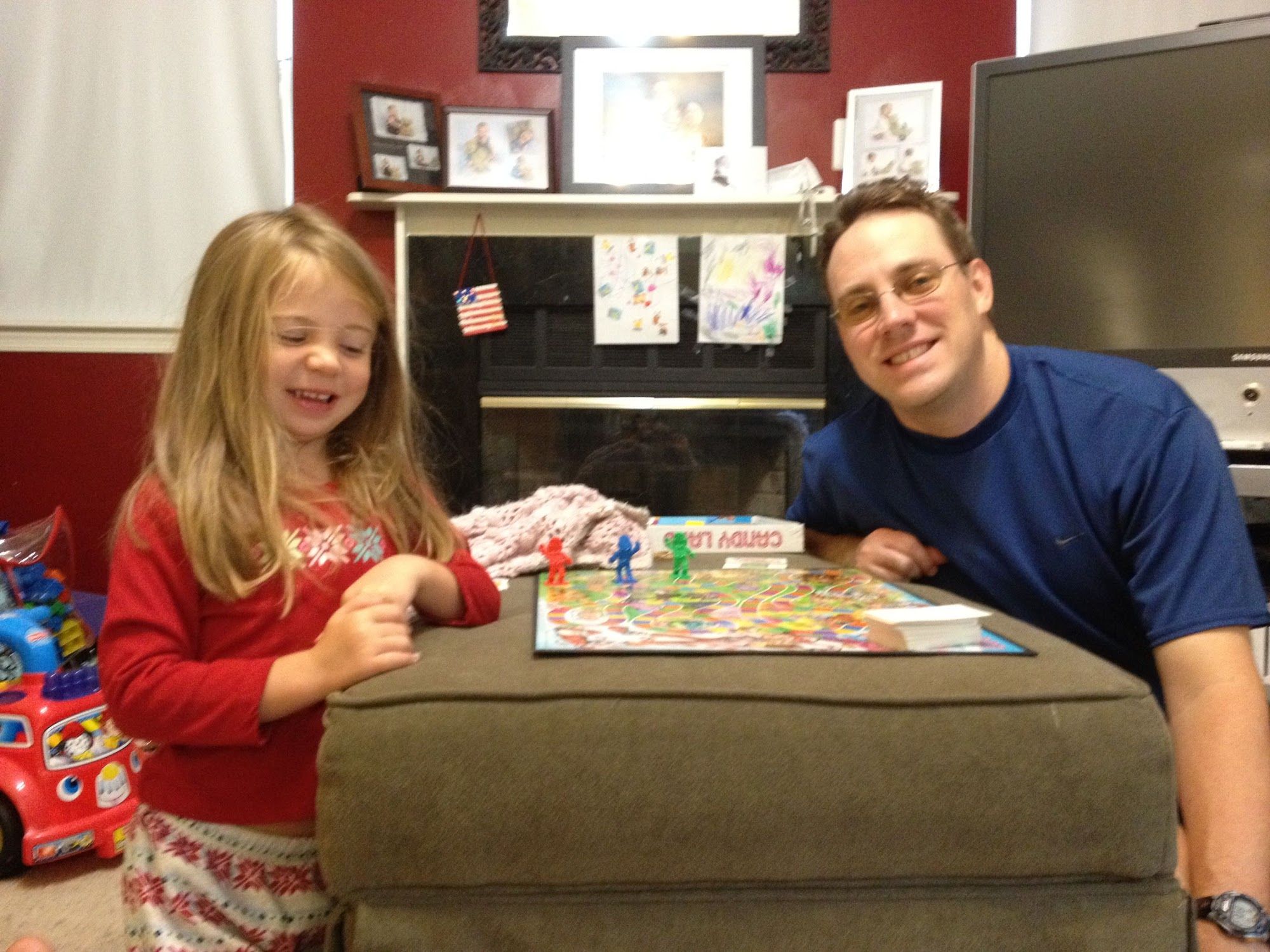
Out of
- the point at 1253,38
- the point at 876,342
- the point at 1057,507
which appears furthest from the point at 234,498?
the point at 1253,38

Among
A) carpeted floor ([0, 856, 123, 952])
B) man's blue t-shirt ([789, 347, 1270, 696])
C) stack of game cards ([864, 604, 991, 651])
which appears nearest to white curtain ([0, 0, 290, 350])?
carpeted floor ([0, 856, 123, 952])

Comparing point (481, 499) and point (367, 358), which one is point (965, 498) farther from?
point (481, 499)

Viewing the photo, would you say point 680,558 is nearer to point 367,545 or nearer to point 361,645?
point 367,545

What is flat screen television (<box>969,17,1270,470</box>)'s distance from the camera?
1837mm

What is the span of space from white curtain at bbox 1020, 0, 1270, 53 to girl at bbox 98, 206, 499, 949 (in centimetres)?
228

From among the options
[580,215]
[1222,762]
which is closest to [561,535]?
[1222,762]

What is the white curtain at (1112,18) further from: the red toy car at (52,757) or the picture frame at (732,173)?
the red toy car at (52,757)

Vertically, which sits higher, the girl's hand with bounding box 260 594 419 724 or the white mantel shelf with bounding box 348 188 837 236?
the white mantel shelf with bounding box 348 188 837 236

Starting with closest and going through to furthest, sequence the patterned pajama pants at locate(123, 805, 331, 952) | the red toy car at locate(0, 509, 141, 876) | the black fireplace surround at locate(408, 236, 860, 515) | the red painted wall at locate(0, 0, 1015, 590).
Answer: the patterned pajama pants at locate(123, 805, 331, 952) → the red toy car at locate(0, 509, 141, 876) → the black fireplace surround at locate(408, 236, 860, 515) → the red painted wall at locate(0, 0, 1015, 590)

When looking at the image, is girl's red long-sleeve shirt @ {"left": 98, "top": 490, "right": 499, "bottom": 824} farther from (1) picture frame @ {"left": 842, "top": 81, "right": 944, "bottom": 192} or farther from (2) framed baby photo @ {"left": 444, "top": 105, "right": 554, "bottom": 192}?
(1) picture frame @ {"left": 842, "top": 81, "right": 944, "bottom": 192}

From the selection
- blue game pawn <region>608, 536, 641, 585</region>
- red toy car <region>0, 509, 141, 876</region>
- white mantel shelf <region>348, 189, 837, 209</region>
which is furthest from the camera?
white mantel shelf <region>348, 189, 837, 209</region>

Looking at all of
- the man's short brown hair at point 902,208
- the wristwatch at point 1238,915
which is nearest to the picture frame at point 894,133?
the man's short brown hair at point 902,208

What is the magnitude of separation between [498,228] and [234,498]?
1.75m

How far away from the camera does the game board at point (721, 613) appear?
755mm
